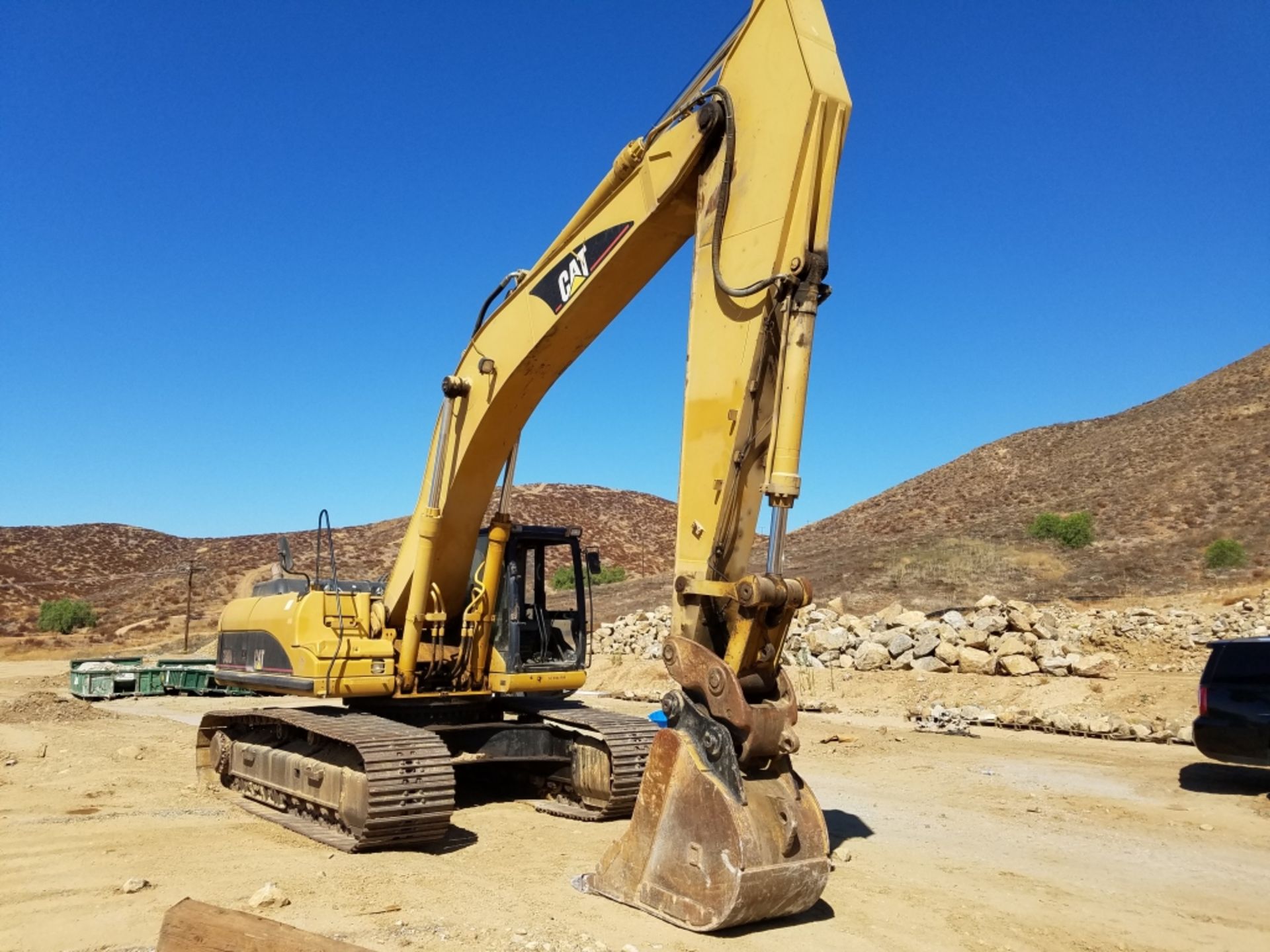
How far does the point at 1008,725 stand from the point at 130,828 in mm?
11240

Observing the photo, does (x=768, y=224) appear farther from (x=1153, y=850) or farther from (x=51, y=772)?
(x=51, y=772)

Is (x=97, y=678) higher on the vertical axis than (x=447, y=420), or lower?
lower

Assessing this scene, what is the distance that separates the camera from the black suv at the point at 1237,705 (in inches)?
386

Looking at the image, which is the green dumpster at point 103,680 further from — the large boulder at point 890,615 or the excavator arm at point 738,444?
the excavator arm at point 738,444

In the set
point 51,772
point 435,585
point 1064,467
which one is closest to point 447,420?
point 435,585

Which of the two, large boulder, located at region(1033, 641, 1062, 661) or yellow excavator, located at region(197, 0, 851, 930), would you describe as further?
large boulder, located at region(1033, 641, 1062, 661)

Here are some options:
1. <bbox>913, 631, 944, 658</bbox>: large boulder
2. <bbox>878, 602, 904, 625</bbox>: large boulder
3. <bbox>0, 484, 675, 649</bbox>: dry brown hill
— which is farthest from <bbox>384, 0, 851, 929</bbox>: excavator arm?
<bbox>0, 484, 675, 649</bbox>: dry brown hill

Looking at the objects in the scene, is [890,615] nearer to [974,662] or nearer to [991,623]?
[991,623]

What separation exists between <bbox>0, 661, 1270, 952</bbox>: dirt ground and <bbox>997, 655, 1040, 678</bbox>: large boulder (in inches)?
155

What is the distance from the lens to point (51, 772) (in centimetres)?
1104

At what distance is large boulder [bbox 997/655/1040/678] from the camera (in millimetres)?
16641

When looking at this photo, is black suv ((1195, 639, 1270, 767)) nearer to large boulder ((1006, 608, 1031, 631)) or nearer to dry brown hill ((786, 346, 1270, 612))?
large boulder ((1006, 608, 1031, 631))

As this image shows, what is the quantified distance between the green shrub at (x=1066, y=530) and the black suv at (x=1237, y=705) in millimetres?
23684

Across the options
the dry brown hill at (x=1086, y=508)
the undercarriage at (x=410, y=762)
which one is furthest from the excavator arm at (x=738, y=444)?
the dry brown hill at (x=1086, y=508)
